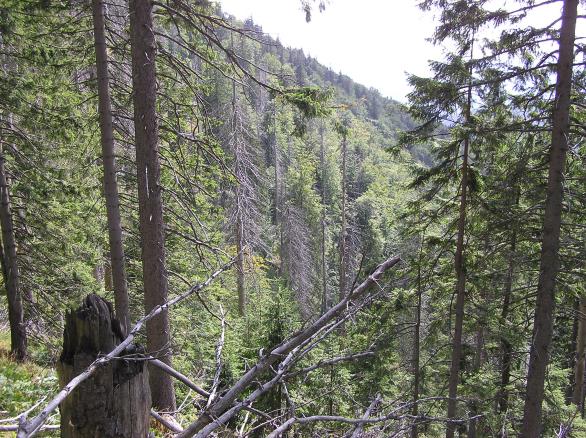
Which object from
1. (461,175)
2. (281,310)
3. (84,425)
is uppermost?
(461,175)

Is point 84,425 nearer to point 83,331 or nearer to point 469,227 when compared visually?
point 83,331

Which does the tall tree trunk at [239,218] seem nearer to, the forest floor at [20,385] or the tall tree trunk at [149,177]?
the forest floor at [20,385]

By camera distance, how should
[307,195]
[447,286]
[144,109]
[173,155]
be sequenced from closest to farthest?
1. [144,109]
2. [173,155]
3. [447,286]
4. [307,195]

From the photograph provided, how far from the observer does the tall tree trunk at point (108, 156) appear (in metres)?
5.78

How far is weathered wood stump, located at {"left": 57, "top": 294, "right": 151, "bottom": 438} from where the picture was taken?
1.36 m

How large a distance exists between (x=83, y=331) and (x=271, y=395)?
26.4 ft

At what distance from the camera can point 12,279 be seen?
7.83 m

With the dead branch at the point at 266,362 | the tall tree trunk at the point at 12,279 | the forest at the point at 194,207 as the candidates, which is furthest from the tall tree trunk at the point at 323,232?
the dead branch at the point at 266,362

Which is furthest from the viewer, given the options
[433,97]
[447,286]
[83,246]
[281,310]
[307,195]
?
[307,195]

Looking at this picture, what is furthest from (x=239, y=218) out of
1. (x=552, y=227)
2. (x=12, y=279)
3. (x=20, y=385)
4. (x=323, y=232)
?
(x=323, y=232)

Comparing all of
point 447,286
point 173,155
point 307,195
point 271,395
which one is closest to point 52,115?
point 173,155

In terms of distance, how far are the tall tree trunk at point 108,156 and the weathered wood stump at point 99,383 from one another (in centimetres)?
451

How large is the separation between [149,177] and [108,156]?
1.14 meters

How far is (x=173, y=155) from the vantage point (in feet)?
21.7
